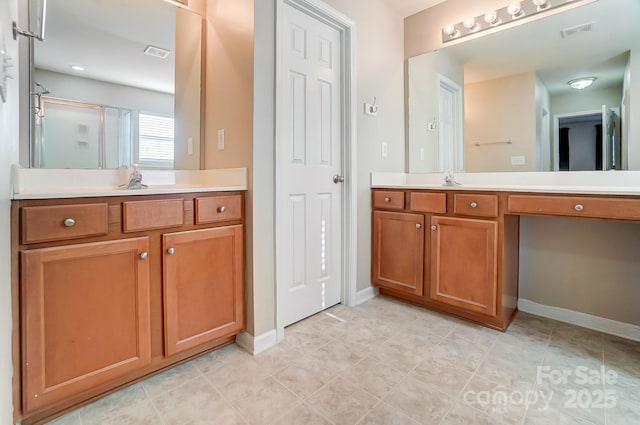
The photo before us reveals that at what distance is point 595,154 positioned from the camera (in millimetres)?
1941

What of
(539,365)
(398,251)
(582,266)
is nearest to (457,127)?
(398,251)

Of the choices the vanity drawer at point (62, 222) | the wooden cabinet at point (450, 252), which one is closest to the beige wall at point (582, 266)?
the wooden cabinet at point (450, 252)

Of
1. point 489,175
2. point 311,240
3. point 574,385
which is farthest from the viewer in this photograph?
point 489,175

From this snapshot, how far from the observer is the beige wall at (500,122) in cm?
221

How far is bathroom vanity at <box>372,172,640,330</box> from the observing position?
5.57ft

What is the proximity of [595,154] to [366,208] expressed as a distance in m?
1.49

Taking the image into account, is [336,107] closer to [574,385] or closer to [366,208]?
[366,208]

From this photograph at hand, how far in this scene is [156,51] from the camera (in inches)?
75.0

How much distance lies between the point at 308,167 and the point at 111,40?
4.32 feet

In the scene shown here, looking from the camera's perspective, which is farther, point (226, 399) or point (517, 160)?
point (517, 160)

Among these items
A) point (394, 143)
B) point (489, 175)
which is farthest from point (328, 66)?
point (489, 175)

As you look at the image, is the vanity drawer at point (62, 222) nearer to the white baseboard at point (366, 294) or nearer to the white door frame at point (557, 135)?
the white baseboard at point (366, 294)

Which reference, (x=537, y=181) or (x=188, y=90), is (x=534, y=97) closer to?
(x=537, y=181)

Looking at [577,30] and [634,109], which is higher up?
[577,30]
